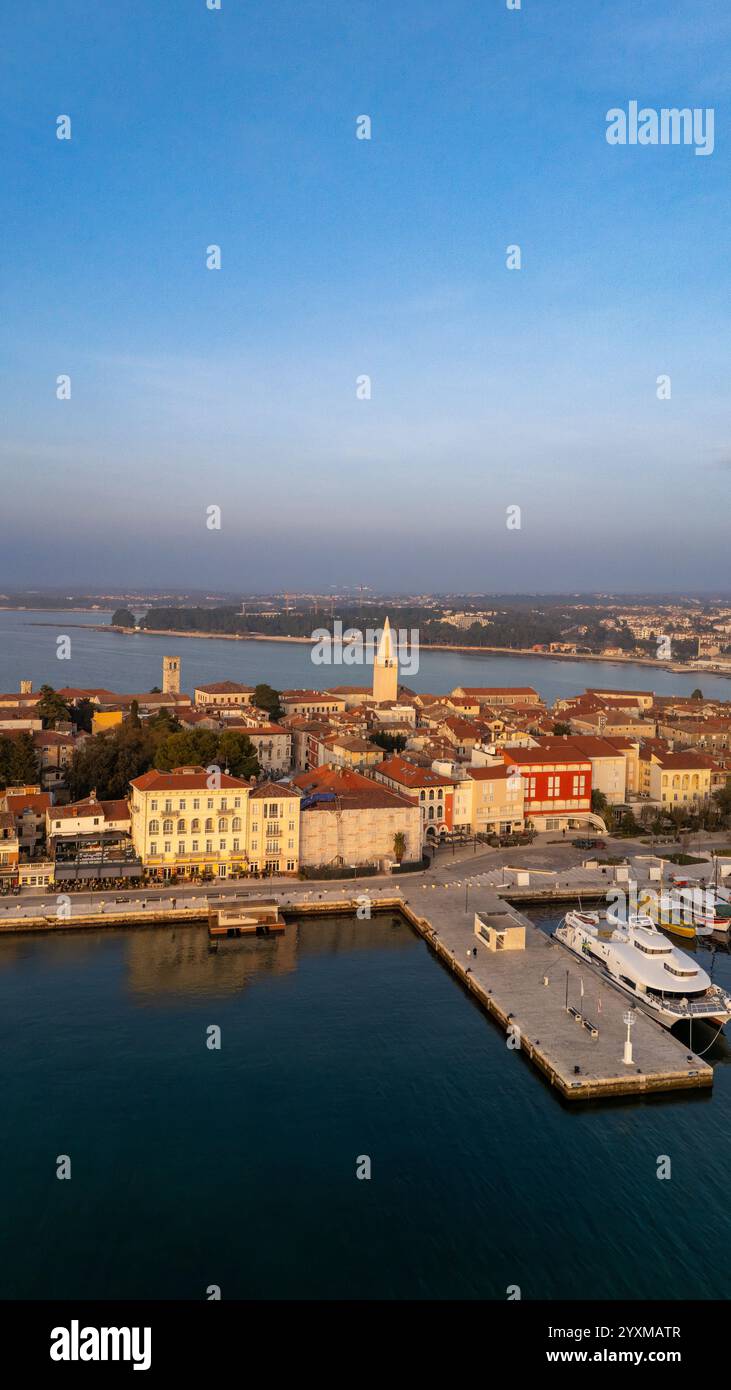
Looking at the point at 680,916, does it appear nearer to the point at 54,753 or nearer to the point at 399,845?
the point at 399,845

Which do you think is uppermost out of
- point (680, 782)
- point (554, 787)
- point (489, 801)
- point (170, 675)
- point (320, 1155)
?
point (170, 675)

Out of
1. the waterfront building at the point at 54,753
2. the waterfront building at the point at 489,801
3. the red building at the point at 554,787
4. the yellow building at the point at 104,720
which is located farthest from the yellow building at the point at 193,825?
the yellow building at the point at 104,720

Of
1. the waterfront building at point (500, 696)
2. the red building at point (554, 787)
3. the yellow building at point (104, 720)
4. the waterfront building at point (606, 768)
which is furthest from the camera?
the waterfront building at point (500, 696)

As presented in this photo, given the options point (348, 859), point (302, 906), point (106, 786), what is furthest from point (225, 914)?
point (106, 786)

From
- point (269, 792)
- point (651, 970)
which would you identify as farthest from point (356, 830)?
point (651, 970)

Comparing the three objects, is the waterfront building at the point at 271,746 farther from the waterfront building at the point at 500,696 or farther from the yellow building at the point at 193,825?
the waterfront building at the point at 500,696
